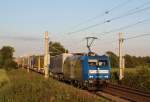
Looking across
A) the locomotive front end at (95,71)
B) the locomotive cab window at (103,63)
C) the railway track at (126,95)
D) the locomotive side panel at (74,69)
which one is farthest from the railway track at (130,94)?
the locomotive side panel at (74,69)

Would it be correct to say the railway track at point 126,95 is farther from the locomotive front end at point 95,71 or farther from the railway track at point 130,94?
the locomotive front end at point 95,71

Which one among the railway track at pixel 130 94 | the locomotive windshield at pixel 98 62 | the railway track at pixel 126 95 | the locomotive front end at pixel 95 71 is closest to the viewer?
the railway track at pixel 130 94

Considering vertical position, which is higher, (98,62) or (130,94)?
(98,62)

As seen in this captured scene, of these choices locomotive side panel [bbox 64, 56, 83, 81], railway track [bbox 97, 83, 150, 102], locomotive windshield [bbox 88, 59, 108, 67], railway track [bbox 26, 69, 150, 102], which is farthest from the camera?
locomotive side panel [bbox 64, 56, 83, 81]

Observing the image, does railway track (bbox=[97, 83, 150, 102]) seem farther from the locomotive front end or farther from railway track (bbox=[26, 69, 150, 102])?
the locomotive front end

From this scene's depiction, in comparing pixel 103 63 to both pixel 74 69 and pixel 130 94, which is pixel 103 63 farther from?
pixel 130 94

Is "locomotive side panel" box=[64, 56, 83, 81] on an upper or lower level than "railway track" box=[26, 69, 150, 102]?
upper

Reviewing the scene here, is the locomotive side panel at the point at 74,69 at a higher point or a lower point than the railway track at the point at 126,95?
higher

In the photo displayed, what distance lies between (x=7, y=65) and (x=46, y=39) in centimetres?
5947

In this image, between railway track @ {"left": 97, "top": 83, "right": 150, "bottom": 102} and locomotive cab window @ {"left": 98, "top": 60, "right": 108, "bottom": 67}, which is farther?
locomotive cab window @ {"left": 98, "top": 60, "right": 108, "bottom": 67}

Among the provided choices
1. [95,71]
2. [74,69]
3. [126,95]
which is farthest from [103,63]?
[126,95]

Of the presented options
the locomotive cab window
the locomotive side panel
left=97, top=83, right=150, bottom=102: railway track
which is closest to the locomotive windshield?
the locomotive cab window

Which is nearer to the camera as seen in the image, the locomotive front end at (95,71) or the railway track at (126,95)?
the railway track at (126,95)

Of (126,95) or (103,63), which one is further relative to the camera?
(103,63)
